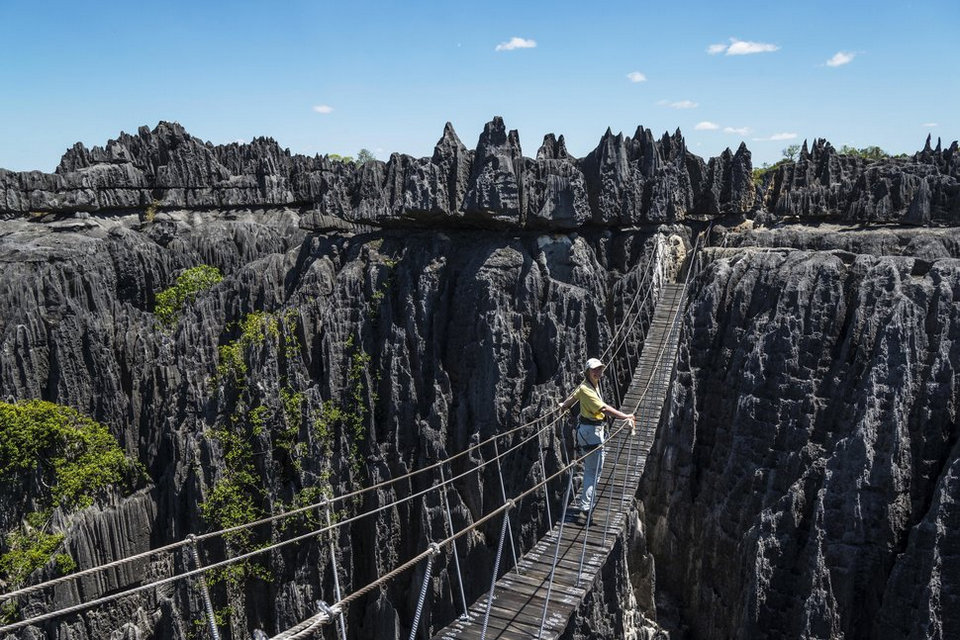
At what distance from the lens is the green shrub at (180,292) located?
25359mm

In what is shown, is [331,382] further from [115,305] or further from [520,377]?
[115,305]

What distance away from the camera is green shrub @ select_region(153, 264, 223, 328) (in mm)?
25359

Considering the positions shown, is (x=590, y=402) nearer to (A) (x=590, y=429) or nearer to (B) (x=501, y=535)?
(A) (x=590, y=429)

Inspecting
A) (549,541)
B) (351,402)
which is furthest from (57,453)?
(549,541)

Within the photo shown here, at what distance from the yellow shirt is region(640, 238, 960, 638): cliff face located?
427cm

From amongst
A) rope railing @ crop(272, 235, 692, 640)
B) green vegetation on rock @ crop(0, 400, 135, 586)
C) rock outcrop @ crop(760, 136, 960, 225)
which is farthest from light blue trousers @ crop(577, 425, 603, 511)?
green vegetation on rock @ crop(0, 400, 135, 586)

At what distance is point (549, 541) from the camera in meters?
9.21

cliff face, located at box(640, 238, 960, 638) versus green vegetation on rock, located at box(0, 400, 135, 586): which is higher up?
cliff face, located at box(640, 238, 960, 638)

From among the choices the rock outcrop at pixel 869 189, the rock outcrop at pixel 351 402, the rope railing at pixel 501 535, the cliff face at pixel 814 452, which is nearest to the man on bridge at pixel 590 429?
the rope railing at pixel 501 535

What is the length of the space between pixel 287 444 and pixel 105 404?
8.40m

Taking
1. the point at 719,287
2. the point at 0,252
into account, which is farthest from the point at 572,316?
the point at 0,252

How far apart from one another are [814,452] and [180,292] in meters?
22.9

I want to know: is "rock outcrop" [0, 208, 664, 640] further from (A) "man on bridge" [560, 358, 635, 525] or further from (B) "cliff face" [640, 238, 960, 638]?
(A) "man on bridge" [560, 358, 635, 525]

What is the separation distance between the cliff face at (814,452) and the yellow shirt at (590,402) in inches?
168
